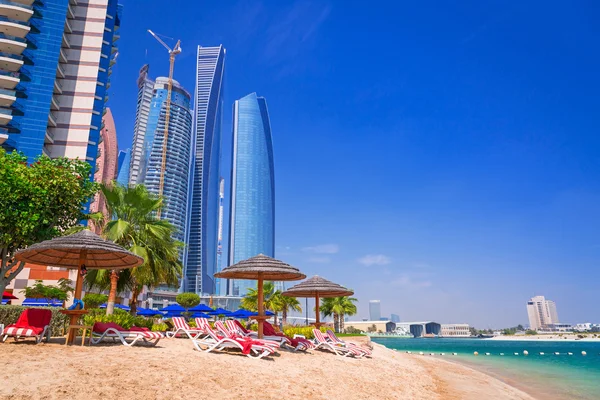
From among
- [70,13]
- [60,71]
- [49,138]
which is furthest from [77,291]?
[70,13]

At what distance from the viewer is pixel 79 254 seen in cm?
1066

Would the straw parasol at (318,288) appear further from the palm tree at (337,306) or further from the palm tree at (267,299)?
the palm tree at (337,306)

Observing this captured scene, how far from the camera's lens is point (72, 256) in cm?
1128

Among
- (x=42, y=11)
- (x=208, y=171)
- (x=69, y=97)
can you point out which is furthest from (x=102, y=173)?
(x=208, y=171)

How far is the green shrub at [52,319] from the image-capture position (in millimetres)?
11414

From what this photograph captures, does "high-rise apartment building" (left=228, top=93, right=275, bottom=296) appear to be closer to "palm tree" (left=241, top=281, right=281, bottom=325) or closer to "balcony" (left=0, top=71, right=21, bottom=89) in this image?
"balcony" (left=0, top=71, right=21, bottom=89)

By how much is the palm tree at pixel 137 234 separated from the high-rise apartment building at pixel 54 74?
114 ft

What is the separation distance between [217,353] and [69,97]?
5509 centimetres

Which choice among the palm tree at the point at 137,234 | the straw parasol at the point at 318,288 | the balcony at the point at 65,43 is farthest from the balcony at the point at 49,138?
the straw parasol at the point at 318,288

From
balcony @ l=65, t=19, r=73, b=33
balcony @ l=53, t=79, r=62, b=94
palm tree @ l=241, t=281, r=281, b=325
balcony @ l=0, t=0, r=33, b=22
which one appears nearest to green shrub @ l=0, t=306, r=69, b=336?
palm tree @ l=241, t=281, r=281, b=325

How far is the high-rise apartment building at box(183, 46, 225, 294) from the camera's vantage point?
154375mm

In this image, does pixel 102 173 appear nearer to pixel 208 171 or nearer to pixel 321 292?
pixel 208 171

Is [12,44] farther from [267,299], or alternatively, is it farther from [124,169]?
[124,169]

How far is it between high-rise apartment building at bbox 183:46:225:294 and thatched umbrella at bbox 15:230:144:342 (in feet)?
477
